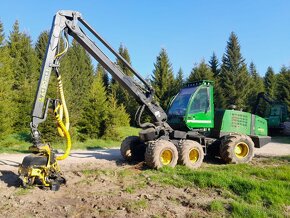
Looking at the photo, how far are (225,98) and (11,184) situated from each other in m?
30.9

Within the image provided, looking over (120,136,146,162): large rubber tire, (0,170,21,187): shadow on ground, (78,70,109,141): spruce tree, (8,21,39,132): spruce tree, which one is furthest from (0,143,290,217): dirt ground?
(8,21,39,132): spruce tree

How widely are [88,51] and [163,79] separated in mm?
25005

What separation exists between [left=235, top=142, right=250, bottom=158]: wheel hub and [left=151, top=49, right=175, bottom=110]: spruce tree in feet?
71.0

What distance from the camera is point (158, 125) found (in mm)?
11742

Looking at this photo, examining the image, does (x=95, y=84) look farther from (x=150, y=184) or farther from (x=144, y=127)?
(x=150, y=184)

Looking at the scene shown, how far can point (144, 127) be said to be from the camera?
11719 mm

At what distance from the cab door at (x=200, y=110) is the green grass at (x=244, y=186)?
212cm

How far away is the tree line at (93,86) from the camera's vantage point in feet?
67.0

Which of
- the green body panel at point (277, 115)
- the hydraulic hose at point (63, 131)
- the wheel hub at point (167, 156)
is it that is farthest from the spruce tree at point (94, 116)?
the green body panel at point (277, 115)

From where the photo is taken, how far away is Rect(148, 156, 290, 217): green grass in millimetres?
6781

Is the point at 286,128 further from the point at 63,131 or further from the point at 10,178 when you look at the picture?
the point at 10,178

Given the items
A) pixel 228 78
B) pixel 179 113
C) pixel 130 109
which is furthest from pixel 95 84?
pixel 228 78

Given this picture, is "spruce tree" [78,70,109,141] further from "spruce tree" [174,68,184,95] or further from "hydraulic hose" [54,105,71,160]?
"spruce tree" [174,68,184,95]

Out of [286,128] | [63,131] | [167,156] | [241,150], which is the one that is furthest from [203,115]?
[286,128]
